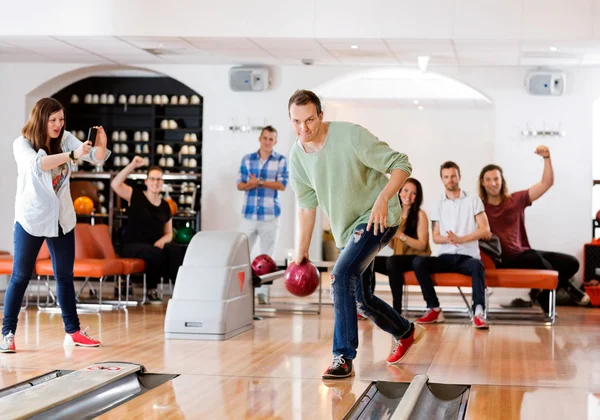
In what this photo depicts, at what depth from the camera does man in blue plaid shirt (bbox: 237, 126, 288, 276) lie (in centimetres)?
890

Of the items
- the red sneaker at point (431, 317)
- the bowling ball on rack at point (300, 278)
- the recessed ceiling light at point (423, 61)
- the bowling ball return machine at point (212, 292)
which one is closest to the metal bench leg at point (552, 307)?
the red sneaker at point (431, 317)

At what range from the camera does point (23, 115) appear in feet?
32.8

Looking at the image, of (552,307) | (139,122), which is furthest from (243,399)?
(139,122)

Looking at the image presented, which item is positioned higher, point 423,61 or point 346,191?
point 423,61

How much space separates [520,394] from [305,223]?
4.16 ft

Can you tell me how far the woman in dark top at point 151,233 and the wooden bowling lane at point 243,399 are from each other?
12.8 ft

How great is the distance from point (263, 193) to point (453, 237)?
8.13ft

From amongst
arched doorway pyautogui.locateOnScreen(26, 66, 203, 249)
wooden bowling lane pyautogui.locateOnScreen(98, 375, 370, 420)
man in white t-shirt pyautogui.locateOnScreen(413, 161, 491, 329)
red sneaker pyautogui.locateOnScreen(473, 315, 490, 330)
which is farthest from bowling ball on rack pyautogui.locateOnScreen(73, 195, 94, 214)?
wooden bowling lane pyautogui.locateOnScreen(98, 375, 370, 420)

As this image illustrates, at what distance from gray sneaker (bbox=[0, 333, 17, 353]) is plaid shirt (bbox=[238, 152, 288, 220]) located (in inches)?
156

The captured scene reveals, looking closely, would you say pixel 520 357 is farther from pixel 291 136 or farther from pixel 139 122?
pixel 139 122

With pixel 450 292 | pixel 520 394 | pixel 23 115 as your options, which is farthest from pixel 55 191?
pixel 450 292

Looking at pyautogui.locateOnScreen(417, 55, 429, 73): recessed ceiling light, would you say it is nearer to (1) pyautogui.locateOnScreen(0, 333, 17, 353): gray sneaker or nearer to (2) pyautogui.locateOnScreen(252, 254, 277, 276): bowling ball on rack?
(2) pyautogui.locateOnScreen(252, 254, 277, 276): bowling ball on rack

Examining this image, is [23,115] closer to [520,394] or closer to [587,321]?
[587,321]

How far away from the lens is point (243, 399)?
3906mm
